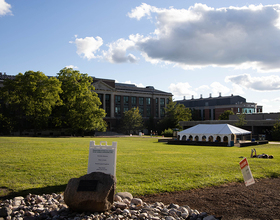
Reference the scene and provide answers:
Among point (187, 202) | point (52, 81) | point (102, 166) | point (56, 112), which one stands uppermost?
point (52, 81)

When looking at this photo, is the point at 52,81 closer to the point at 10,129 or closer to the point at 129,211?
the point at 10,129

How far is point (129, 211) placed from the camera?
6598mm

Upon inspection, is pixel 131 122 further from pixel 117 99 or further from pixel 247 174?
pixel 247 174

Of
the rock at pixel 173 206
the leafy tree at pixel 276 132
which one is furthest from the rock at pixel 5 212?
the leafy tree at pixel 276 132

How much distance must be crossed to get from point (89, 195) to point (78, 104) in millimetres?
54004

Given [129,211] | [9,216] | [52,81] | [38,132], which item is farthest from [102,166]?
[38,132]

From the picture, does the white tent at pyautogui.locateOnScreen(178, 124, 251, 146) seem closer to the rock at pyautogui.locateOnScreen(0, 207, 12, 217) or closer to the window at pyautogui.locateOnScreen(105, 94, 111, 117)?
the rock at pyautogui.locateOnScreen(0, 207, 12, 217)

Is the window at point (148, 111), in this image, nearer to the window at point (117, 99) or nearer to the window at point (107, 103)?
the window at point (117, 99)

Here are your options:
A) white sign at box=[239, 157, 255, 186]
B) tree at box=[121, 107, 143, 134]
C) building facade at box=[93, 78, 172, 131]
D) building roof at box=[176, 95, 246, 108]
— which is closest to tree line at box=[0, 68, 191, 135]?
tree at box=[121, 107, 143, 134]

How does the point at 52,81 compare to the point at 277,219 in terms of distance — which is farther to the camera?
the point at 52,81

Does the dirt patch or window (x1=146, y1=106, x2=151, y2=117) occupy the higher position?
window (x1=146, y1=106, x2=151, y2=117)

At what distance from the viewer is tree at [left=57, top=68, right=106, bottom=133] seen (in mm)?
56844

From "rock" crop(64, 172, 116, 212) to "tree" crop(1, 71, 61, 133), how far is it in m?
50.0

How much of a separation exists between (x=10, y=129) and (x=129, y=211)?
183 feet
